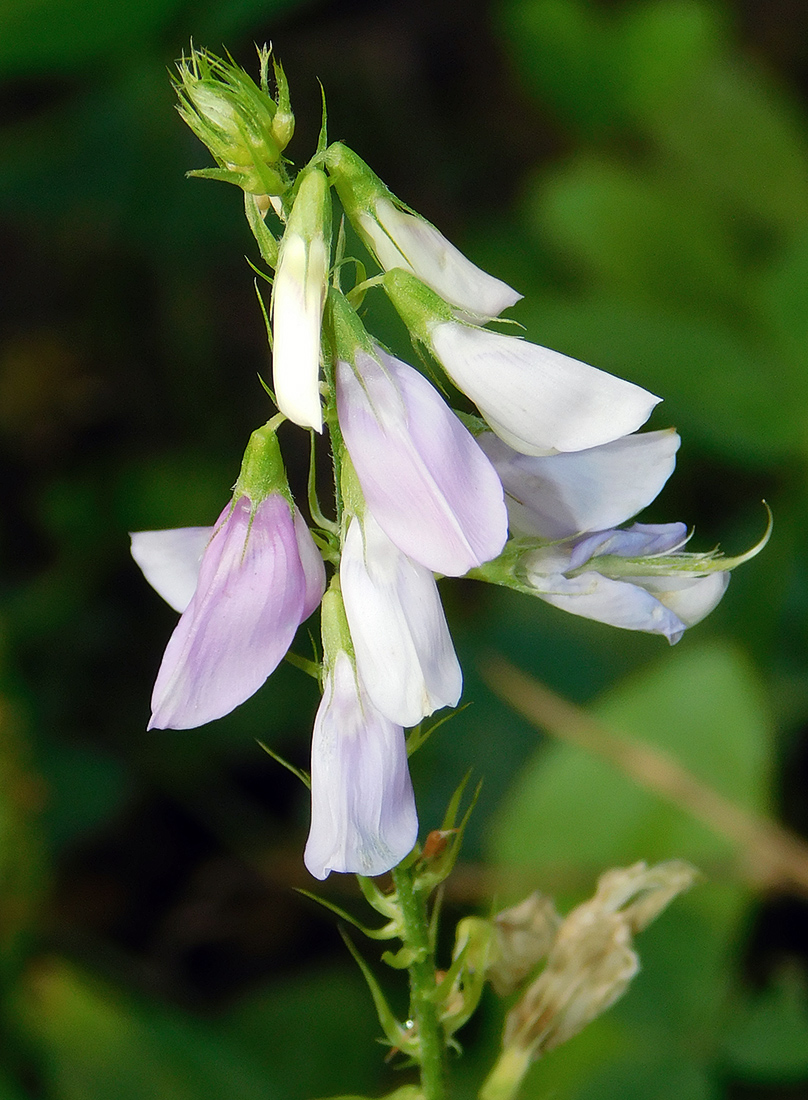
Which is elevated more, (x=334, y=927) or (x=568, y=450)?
(x=568, y=450)

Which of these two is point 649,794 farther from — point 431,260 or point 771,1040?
point 431,260

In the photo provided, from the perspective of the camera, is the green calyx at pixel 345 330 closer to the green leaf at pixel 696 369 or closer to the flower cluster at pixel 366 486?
the flower cluster at pixel 366 486

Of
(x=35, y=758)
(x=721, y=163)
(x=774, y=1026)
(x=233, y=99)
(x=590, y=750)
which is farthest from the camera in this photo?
(x=721, y=163)

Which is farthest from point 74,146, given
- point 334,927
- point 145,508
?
point 334,927

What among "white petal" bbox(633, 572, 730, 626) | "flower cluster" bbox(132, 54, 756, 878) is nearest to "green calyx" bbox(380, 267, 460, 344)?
"flower cluster" bbox(132, 54, 756, 878)

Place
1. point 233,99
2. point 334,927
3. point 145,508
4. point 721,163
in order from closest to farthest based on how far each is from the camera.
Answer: point 233,99, point 334,927, point 145,508, point 721,163

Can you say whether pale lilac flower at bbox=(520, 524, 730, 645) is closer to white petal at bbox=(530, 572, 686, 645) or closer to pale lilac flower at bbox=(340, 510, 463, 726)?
white petal at bbox=(530, 572, 686, 645)

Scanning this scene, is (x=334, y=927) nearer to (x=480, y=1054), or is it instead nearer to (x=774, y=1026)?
(x=480, y=1054)
